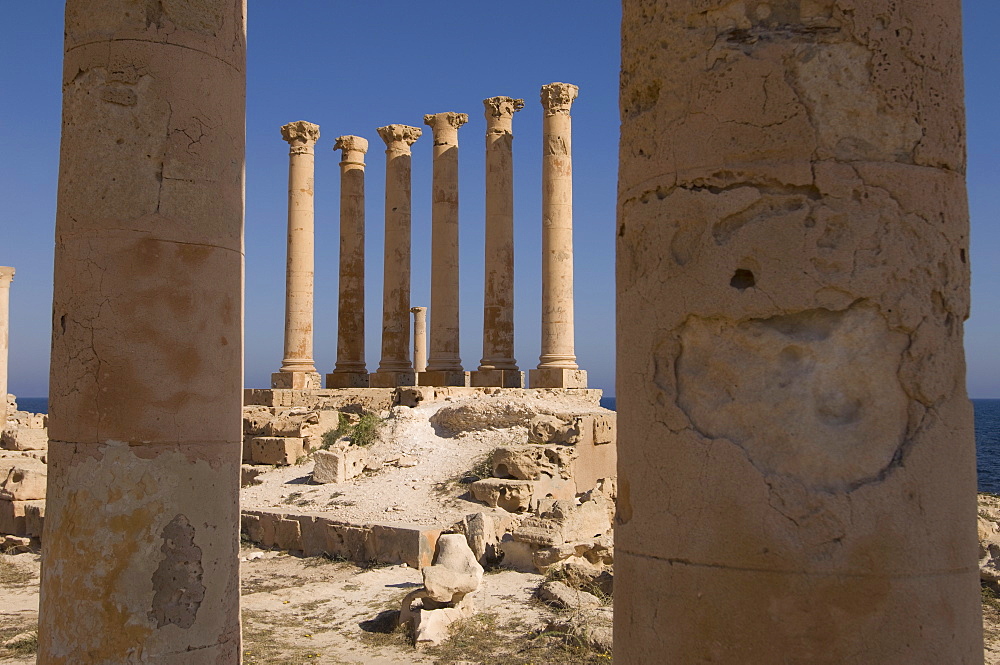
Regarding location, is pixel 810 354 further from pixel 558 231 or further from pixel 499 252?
pixel 499 252

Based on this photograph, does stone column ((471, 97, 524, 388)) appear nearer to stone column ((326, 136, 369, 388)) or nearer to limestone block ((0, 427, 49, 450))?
stone column ((326, 136, 369, 388))

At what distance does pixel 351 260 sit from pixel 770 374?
27.4 metres

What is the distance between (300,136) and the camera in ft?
98.2

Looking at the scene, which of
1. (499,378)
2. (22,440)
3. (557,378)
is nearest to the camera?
(22,440)

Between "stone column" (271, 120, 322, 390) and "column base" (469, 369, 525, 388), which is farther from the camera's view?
"stone column" (271, 120, 322, 390)

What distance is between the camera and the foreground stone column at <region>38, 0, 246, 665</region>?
588 cm

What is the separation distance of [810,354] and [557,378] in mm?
22493

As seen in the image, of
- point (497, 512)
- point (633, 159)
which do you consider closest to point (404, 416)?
point (497, 512)

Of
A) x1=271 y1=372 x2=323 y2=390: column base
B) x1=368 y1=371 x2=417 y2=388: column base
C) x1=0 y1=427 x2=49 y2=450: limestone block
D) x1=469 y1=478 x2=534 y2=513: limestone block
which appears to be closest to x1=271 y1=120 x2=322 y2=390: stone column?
x1=271 y1=372 x2=323 y2=390: column base

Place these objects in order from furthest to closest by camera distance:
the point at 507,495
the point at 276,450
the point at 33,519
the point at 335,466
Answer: the point at 276,450 < the point at 335,466 < the point at 33,519 < the point at 507,495

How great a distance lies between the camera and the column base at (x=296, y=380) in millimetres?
28781

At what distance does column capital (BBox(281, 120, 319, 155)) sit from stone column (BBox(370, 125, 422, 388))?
2398 mm

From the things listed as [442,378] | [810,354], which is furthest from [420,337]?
[810,354]

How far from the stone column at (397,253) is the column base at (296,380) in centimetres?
179
